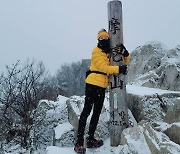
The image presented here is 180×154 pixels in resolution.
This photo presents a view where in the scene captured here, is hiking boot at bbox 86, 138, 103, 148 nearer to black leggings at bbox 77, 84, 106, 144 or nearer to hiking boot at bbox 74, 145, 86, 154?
black leggings at bbox 77, 84, 106, 144

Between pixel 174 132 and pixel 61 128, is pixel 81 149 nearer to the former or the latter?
pixel 174 132

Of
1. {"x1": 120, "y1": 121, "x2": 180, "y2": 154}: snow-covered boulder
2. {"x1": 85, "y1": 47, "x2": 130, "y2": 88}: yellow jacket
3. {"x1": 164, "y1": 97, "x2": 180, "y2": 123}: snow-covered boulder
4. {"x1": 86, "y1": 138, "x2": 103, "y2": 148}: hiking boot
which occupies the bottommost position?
{"x1": 86, "y1": 138, "x2": 103, "y2": 148}: hiking boot

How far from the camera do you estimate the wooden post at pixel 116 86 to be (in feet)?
16.3

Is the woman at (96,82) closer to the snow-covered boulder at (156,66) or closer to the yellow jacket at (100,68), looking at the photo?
A: the yellow jacket at (100,68)

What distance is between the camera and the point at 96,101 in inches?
197

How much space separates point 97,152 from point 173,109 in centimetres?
150

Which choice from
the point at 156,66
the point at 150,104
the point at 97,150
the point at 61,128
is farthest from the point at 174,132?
the point at 156,66

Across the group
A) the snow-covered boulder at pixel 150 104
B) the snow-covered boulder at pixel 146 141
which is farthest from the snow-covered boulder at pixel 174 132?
the snow-covered boulder at pixel 150 104

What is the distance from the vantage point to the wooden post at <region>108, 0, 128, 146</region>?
4.96 meters

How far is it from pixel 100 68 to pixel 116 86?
0.52 meters

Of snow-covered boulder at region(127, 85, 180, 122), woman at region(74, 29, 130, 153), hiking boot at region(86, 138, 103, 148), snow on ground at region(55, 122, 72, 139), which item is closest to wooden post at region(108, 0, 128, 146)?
woman at region(74, 29, 130, 153)

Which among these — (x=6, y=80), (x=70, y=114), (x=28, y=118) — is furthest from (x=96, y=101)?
(x=6, y=80)

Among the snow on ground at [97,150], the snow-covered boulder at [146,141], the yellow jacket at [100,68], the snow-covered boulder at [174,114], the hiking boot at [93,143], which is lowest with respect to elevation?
the snow on ground at [97,150]

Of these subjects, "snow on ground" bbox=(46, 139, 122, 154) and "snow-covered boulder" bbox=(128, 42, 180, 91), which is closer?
"snow on ground" bbox=(46, 139, 122, 154)
